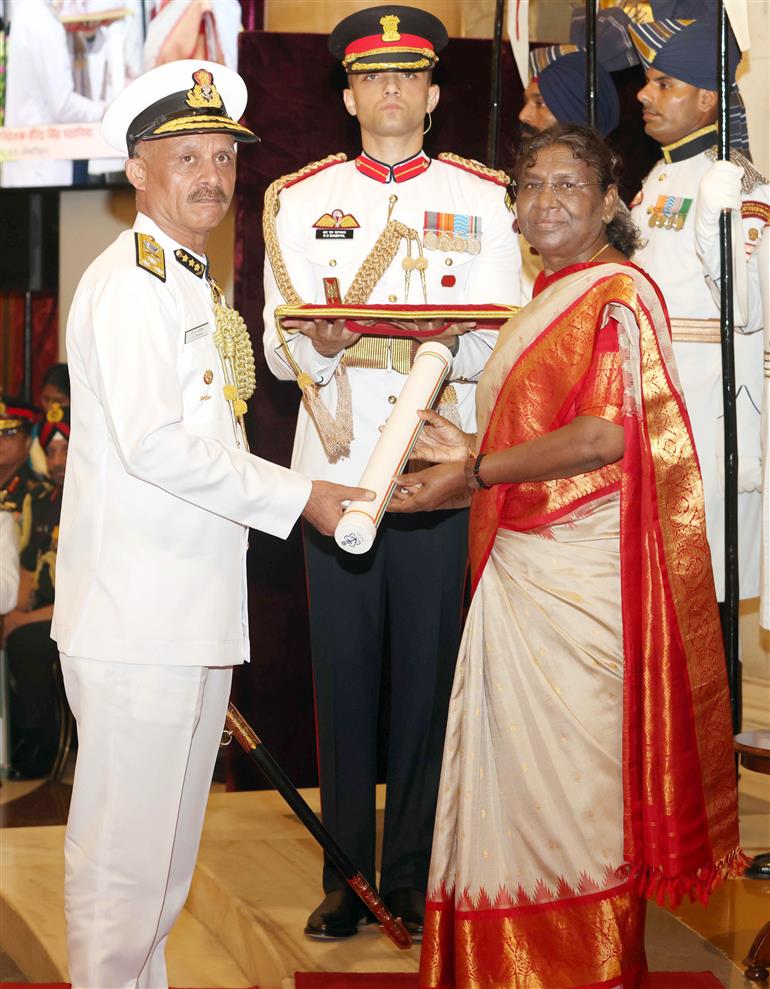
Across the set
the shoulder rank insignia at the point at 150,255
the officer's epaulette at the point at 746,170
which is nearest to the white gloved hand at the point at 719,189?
the officer's epaulette at the point at 746,170

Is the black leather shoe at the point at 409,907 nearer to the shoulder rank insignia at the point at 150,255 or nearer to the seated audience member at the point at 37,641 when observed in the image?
the shoulder rank insignia at the point at 150,255

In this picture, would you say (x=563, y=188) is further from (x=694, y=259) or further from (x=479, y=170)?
(x=694, y=259)

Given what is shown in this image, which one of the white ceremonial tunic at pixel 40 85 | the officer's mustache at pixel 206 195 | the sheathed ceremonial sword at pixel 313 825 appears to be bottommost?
the sheathed ceremonial sword at pixel 313 825

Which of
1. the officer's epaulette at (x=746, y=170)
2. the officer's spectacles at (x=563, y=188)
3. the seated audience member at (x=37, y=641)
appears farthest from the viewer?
the seated audience member at (x=37, y=641)

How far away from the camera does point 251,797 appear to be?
4316 mm

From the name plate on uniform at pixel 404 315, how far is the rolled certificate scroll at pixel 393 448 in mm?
66

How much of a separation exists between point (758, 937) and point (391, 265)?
1.74m

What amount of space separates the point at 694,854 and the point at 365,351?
1.32 meters

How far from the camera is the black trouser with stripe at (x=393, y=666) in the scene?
312cm

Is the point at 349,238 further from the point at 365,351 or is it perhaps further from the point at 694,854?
the point at 694,854

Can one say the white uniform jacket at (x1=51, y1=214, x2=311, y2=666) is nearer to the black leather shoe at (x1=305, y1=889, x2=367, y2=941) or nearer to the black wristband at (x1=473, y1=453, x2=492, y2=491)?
the black wristband at (x1=473, y1=453, x2=492, y2=491)

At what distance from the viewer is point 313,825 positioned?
2.91 meters

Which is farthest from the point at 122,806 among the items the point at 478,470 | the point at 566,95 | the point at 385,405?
the point at 566,95

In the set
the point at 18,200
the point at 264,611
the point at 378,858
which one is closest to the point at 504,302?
the point at 378,858
